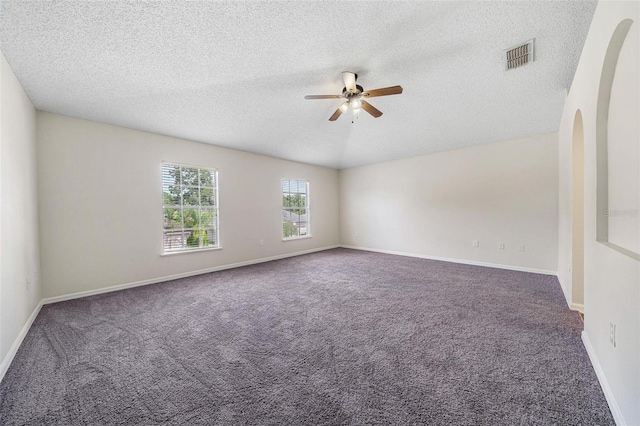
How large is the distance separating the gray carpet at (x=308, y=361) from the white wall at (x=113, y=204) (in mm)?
588

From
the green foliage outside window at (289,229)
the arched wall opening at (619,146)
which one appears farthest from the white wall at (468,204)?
the arched wall opening at (619,146)

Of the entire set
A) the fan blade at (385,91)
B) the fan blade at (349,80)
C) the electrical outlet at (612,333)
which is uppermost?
the fan blade at (349,80)

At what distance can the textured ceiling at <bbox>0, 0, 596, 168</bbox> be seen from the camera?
1865 mm

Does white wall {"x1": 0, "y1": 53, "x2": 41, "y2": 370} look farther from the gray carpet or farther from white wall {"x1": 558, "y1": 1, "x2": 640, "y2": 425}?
white wall {"x1": 558, "y1": 1, "x2": 640, "y2": 425}

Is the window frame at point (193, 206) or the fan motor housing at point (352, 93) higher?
the fan motor housing at point (352, 93)

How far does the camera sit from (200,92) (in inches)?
118

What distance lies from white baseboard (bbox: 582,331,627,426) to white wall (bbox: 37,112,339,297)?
5140 mm

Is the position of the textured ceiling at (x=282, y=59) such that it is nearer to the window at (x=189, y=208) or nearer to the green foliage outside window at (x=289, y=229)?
the window at (x=189, y=208)

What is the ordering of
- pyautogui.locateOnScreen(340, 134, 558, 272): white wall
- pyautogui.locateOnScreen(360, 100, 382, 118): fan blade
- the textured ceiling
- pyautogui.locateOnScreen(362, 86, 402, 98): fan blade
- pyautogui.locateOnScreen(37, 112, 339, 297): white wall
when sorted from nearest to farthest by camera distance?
the textured ceiling
pyautogui.locateOnScreen(362, 86, 402, 98): fan blade
pyautogui.locateOnScreen(360, 100, 382, 118): fan blade
pyautogui.locateOnScreen(37, 112, 339, 297): white wall
pyautogui.locateOnScreen(340, 134, 558, 272): white wall

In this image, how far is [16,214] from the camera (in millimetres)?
2438

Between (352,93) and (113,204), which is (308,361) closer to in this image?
(352,93)

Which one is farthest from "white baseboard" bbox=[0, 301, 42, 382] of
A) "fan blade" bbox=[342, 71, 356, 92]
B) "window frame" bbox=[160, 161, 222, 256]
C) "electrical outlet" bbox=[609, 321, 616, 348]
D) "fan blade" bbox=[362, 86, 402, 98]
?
"electrical outlet" bbox=[609, 321, 616, 348]

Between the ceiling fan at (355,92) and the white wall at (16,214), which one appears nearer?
the white wall at (16,214)

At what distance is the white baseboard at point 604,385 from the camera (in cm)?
133
